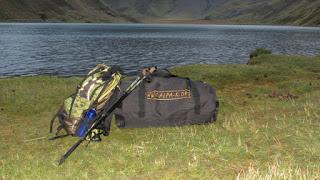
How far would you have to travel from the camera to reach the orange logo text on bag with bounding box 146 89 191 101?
12.9 meters

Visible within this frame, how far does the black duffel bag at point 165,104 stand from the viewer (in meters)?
12.8

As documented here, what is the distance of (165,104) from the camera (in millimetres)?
13000

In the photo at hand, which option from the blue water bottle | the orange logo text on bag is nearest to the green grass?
the blue water bottle

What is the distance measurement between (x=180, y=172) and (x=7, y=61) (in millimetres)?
67064

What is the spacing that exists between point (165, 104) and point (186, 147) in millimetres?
2298

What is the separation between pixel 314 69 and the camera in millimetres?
36156

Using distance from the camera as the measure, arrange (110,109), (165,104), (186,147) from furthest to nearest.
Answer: (165,104), (110,109), (186,147)

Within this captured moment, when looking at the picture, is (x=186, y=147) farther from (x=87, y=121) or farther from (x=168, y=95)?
(x=87, y=121)

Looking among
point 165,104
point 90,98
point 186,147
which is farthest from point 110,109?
point 186,147

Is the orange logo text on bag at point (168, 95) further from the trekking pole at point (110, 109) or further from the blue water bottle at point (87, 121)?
the blue water bottle at point (87, 121)

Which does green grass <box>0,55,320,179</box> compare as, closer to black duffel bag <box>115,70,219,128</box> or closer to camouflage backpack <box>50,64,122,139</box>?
black duffel bag <box>115,70,219,128</box>

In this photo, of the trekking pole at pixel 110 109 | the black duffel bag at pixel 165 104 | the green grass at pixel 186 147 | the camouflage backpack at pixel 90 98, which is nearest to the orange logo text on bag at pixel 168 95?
the black duffel bag at pixel 165 104

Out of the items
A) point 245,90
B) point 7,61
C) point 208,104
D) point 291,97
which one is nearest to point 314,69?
point 245,90

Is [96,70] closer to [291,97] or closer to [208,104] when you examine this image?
[208,104]
